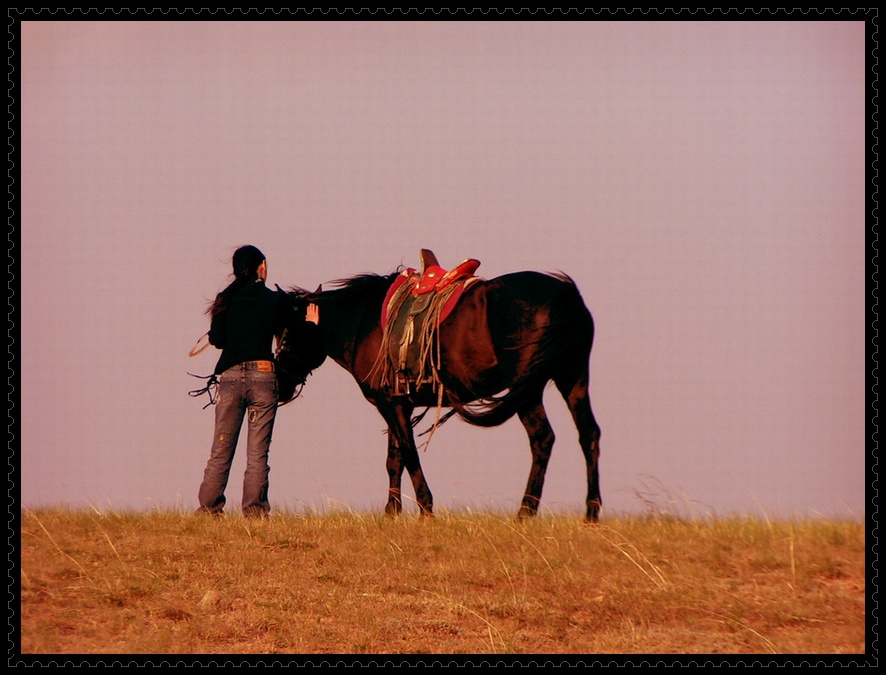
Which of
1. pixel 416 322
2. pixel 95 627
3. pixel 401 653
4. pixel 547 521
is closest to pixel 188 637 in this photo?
pixel 95 627

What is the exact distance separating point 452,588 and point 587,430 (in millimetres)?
2390

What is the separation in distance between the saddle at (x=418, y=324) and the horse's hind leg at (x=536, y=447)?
955 mm

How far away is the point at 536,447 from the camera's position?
10461 mm

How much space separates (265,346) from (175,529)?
2.03 meters

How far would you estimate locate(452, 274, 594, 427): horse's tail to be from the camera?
408 inches

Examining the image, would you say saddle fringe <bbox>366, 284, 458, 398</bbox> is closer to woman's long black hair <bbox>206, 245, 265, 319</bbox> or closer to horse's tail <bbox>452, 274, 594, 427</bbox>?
horse's tail <bbox>452, 274, 594, 427</bbox>

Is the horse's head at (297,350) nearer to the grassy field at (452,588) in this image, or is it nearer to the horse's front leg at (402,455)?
the horse's front leg at (402,455)

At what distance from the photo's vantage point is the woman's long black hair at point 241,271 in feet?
37.3

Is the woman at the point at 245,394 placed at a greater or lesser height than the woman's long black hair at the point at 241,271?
lesser

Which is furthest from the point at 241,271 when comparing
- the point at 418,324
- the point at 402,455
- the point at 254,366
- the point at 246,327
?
the point at 402,455

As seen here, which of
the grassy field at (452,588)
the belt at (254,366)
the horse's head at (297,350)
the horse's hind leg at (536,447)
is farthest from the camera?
the horse's head at (297,350)

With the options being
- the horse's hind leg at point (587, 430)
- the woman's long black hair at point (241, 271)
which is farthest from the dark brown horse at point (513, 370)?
the woman's long black hair at point (241, 271)

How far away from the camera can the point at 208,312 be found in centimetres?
1144

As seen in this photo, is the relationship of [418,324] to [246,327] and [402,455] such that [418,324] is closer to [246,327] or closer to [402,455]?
[402,455]
